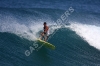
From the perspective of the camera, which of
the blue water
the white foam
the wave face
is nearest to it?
the wave face

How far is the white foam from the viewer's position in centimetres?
2154

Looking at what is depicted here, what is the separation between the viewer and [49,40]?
66.0 ft

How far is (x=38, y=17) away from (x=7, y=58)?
33.9 ft

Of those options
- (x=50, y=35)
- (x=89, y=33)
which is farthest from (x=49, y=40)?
(x=89, y=33)

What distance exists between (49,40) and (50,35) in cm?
106

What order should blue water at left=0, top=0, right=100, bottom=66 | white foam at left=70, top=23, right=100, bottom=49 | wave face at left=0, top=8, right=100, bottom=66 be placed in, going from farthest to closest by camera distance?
1. white foam at left=70, top=23, right=100, bottom=49
2. blue water at left=0, top=0, right=100, bottom=66
3. wave face at left=0, top=8, right=100, bottom=66

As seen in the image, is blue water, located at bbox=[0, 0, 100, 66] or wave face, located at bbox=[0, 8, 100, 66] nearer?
wave face, located at bbox=[0, 8, 100, 66]

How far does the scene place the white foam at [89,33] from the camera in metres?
21.5

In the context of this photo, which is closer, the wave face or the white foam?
the wave face

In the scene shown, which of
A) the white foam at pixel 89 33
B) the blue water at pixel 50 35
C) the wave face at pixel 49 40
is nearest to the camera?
the wave face at pixel 49 40

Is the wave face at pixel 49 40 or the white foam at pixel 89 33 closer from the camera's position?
the wave face at pixel 49 40

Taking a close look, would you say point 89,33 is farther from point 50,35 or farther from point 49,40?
point 49,40

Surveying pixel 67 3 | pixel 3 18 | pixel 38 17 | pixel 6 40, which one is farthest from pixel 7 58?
pixel 67 3

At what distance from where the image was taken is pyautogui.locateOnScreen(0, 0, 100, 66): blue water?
1717cm
